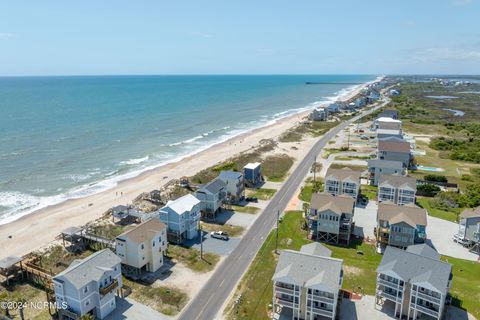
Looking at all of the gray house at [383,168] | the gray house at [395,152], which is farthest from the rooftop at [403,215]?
the gray house at [395,152]

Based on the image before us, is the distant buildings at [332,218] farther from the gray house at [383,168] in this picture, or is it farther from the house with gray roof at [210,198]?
the gray house at [383,168]

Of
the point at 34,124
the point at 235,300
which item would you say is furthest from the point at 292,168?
the point at 34,124

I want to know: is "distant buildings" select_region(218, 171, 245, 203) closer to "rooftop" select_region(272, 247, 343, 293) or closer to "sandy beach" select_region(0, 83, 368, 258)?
"sandy beach" select_region(0, 83, 368, 258)

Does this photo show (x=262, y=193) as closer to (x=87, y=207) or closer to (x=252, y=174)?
(x=252, y=174)

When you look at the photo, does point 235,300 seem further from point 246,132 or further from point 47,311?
point 246,132

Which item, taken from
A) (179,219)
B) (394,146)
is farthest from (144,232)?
(394,146)

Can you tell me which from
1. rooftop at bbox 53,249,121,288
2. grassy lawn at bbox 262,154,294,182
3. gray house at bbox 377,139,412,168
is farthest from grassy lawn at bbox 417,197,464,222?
rooftop at bbox 53,249,121,288
